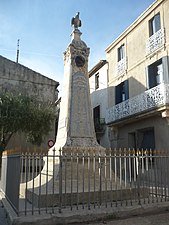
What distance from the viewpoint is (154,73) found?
13.4 m

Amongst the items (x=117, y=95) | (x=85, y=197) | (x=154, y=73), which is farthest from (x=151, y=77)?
(x=85, y=197)

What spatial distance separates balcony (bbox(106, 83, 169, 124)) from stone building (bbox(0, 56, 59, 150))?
534 cm

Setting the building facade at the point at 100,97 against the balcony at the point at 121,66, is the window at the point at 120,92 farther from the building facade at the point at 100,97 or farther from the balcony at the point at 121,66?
the building facade at the point at 100,97

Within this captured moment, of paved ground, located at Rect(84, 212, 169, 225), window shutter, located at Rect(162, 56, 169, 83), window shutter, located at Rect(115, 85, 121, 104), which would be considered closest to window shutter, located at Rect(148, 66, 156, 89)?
window shutter, located at Rect(162, 56, 169, 83)

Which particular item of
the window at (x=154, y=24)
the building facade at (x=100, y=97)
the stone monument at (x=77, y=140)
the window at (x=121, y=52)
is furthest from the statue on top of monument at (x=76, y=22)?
the building facade at (x=100, y=97)

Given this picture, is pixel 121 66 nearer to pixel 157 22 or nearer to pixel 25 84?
pixel 157 22

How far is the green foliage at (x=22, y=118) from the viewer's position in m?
12.8

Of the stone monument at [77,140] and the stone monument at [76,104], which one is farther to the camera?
the stone monument at [76,104]

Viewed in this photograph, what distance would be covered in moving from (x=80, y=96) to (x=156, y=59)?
6.89 m

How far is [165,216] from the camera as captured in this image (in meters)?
5.56

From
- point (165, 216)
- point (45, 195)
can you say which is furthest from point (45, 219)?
point (165, 216)

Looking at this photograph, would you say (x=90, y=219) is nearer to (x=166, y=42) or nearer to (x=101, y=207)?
(x=101, y=207)

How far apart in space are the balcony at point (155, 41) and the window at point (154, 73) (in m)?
0.86

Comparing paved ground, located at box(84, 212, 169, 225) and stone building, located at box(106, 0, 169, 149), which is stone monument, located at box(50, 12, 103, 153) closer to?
paved ground, located at box(84, 212, 169, 225)
